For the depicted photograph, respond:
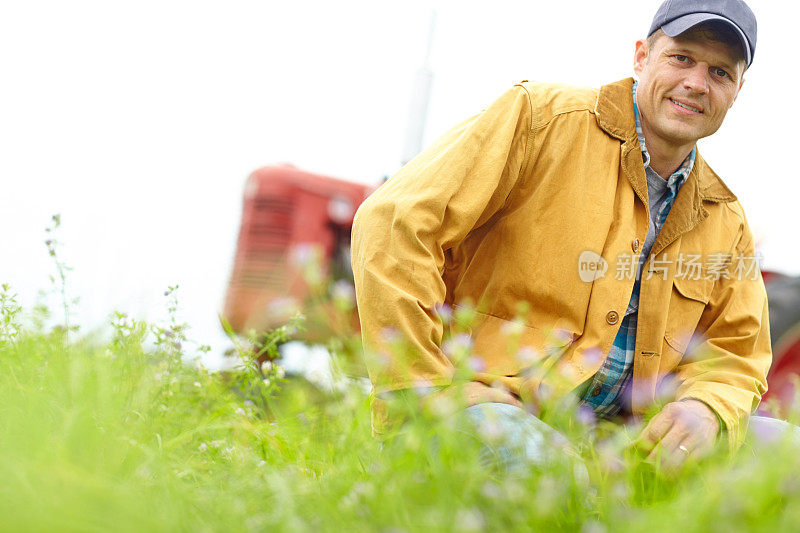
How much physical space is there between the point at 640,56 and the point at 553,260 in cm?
76

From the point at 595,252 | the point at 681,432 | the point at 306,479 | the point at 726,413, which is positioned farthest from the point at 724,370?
the point at 306,479

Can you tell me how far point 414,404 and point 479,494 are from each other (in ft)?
0.91

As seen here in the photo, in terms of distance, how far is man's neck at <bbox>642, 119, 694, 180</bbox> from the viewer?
226 centimetres

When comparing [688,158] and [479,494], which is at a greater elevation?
[688,158]

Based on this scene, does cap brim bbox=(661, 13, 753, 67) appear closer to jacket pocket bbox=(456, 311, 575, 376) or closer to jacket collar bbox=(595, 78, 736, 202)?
jacket collar bbox=(595, 78, 736, 202)

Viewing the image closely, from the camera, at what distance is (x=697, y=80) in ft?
7.18

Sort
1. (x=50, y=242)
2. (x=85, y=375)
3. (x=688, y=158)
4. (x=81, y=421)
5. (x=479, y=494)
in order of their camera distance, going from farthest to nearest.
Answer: (x=688, y=158) < (x=50, y=242) < (x=85, y=375) < (x=81, y=421) < (x=479, y=494)

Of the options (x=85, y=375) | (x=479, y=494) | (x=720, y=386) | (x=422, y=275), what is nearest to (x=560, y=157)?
(x=422, y=275)

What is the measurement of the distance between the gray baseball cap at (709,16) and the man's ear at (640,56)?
91 millimetres

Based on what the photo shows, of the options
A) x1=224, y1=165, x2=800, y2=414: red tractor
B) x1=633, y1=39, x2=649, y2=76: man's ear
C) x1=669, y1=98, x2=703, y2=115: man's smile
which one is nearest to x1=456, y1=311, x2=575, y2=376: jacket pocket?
x1=669, y1=98, x2=703, y2=115: man's smile

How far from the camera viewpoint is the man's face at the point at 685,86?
2193 millimetres

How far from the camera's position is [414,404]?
1.46 meters

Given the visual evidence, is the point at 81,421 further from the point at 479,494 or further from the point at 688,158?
the point at 688,158

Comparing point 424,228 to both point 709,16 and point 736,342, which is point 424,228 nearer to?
point 709,16
